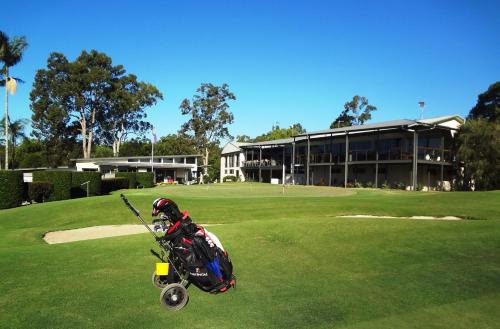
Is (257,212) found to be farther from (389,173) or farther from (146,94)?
(146,94)

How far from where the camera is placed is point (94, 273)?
274 inches

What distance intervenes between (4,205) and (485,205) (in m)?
22.7

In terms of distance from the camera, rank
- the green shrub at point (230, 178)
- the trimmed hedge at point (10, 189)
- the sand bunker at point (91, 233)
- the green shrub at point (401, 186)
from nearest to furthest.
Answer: the sand bunker at point (91, 233)
the trimmed hedge at point (10, 189)
the green shrub at point (401, 186)
the green shrub at point (230, 178)

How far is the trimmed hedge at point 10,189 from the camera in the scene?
22234 millimetres

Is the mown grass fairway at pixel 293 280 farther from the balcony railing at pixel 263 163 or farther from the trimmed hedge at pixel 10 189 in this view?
the balcony railing at pixel 263 163

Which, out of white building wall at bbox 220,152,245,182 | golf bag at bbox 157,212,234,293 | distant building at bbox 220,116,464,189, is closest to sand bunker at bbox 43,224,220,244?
golf bag at bbox 157,212,234,293

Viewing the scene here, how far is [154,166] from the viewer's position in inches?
2169

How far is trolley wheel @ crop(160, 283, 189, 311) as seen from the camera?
18.2 ft

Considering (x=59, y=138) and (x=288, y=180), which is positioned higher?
(x=59, y=138)

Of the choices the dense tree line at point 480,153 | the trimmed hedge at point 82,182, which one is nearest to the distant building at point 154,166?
the trimmed hedge at point 82,182

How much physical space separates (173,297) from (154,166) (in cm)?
5074

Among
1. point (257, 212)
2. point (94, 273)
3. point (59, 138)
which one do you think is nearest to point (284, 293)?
point (94, 273)

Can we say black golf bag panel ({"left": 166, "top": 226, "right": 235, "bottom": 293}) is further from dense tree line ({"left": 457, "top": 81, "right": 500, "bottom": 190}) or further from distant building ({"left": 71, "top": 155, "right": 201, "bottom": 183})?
distant building ({"left": 71, "top": 155, "right": 201, "bottom": 183})

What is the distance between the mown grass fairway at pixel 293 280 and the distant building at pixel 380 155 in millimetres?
26221
